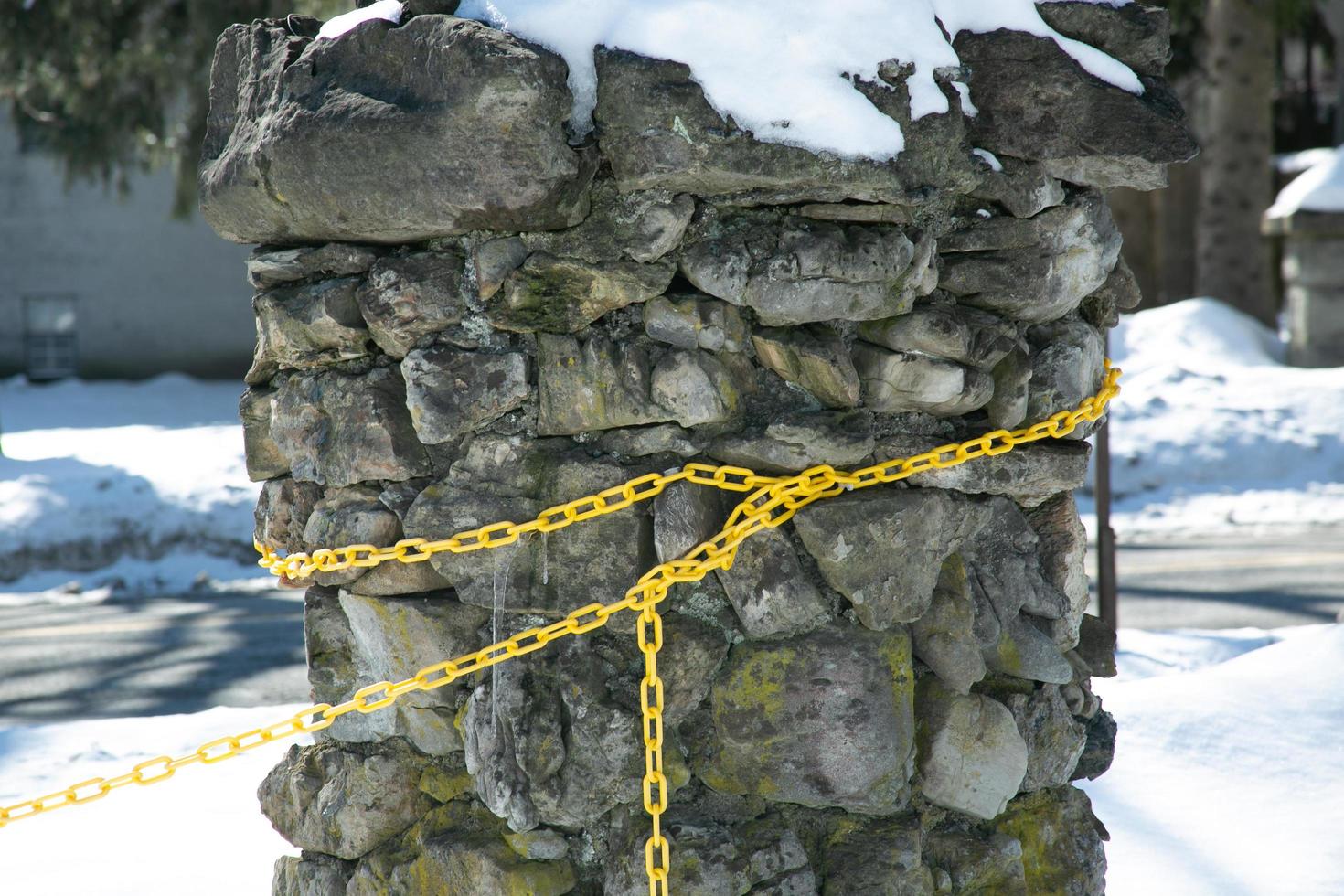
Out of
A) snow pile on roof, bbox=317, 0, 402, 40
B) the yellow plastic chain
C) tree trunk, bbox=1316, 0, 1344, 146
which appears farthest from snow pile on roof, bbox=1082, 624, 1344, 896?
tree trunk, bbox=1316, 0, 1344, 146

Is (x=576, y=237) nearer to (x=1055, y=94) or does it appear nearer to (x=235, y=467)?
(x=1055, y=94)

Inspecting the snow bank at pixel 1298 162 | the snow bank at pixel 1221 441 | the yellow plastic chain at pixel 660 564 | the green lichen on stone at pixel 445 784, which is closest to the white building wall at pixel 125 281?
the snow bank at pixel 1221 441

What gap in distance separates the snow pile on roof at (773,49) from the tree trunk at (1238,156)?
11815 millimetres

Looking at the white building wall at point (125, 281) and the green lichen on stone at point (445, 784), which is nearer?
the green lichen on stone at point (445, 784)

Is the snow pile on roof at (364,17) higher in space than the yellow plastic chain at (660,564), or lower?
higher

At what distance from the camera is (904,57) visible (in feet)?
7.34

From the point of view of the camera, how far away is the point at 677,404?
2.25 meters

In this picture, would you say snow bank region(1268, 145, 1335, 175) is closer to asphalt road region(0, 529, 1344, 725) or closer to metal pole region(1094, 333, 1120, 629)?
asphalt road region(0, 529, 1344, 725)

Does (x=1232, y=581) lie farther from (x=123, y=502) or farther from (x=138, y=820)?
(x=123, y=502)

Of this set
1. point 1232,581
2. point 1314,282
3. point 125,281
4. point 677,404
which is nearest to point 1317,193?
point 1314,282

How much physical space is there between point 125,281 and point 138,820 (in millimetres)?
15872

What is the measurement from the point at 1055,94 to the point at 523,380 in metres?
1.15

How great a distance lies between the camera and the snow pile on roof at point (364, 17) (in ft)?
7.54

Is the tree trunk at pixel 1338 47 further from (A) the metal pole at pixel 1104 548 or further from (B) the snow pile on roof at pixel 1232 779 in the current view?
(B) the snow pile on roof at pixel 1232 779
